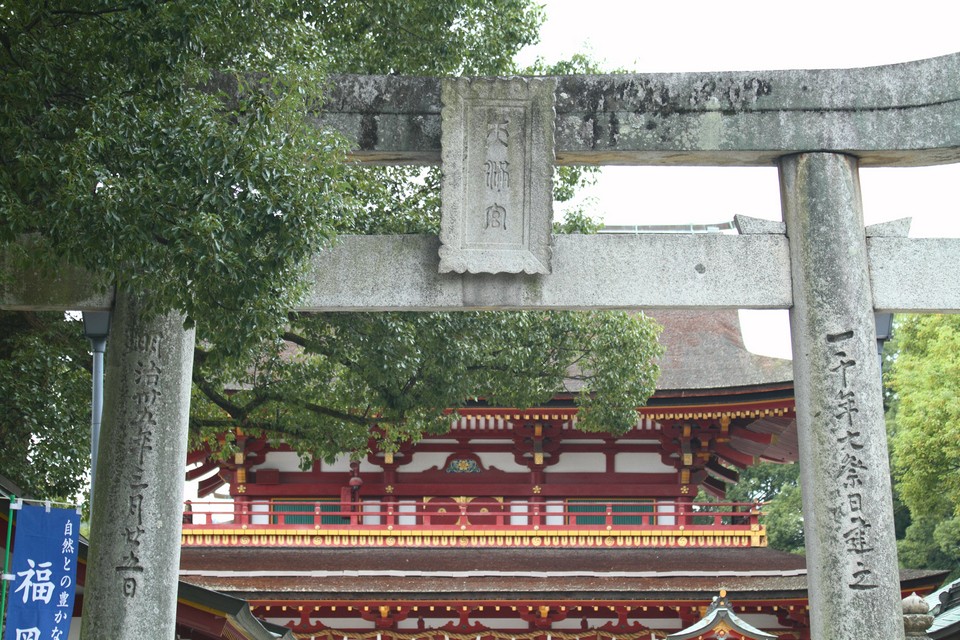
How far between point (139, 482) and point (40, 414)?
294 centimetres

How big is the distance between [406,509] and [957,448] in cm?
927

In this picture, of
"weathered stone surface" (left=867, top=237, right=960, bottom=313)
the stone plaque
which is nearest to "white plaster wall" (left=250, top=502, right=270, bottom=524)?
the stone plaque

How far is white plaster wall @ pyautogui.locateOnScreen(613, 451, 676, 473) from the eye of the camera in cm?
1652

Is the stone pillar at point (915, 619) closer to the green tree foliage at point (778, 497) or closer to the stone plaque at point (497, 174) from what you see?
the stone plaque at point (497, 174)

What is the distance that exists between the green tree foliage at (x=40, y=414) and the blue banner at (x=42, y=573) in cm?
187

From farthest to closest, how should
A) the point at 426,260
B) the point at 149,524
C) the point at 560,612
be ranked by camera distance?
the point at 560,612 → the point at 426,260 → the point at 149,524

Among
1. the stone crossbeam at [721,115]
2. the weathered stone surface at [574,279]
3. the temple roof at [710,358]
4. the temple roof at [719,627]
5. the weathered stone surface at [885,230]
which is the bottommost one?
the temple roof at [719,627]

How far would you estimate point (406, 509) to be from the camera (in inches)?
646

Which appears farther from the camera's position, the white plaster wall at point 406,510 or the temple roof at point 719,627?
the white plaster wall at point 406,510

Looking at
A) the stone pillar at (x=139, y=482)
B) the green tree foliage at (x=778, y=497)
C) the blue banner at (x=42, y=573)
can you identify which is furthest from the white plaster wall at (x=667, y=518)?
the green tree foliage at (x=778, y=497)

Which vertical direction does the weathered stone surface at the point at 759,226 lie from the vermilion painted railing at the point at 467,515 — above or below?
above

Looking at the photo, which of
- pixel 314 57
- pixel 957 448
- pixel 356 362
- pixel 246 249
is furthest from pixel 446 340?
pixel 957 448

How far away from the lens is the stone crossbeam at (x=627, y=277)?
7.04 metres

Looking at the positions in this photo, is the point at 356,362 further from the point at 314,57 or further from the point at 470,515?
the point at 470,515
